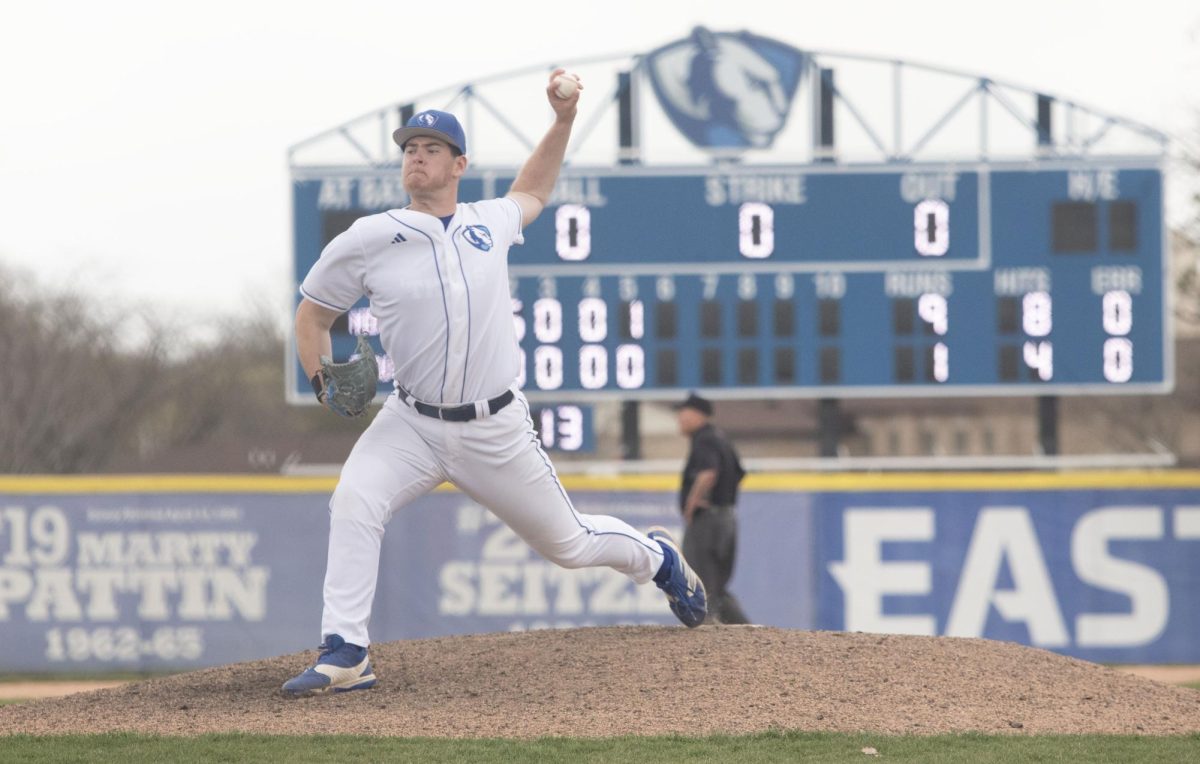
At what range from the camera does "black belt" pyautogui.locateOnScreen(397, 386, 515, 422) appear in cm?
469

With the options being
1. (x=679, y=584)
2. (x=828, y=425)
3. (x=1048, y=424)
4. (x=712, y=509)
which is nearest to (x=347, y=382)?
(x=679, y=584)

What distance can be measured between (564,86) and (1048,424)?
873 centimetres

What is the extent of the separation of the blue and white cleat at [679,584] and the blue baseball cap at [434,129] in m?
1.50

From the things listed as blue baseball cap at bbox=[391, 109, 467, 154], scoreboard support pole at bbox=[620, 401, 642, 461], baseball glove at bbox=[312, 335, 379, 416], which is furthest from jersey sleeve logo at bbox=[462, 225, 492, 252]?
scoreboard support pole at bbox=[620, 401, 642, 461]

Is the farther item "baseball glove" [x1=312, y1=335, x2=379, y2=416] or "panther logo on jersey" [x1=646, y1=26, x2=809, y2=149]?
"panther logo on jersey" [x1=646, y1=26, x2=809, y2=149]

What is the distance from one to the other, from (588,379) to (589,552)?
702cm

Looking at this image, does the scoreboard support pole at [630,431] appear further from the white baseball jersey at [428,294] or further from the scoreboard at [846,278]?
the white baseball jersey at [428,294]

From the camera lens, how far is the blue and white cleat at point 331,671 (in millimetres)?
4715

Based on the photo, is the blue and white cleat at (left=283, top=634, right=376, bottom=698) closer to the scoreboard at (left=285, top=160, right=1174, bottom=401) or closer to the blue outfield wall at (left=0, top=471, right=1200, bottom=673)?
the blue outfield wall at (left=0, top=471, right=1200, bottom=673)

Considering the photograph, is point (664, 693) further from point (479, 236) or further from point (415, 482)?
point (479, 236)

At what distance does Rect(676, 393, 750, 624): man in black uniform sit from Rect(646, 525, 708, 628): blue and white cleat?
3048 millimetres

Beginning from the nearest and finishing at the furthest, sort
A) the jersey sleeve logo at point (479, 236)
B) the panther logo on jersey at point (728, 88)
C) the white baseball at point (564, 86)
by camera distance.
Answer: the jersey sleeve logo at point (479, 236) → the white baseball at point (564, 86) → the panther logo on jersey at point (728, 88)

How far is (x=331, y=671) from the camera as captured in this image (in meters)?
4.71

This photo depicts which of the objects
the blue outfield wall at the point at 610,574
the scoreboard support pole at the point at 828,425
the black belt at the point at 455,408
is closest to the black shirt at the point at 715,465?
the blue outfield wall at the point at 610,574
